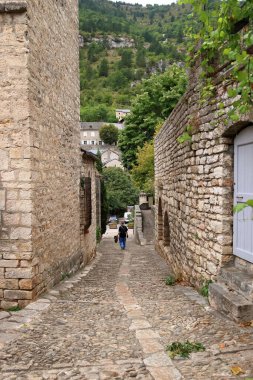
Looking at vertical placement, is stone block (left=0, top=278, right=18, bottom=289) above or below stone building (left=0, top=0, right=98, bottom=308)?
below

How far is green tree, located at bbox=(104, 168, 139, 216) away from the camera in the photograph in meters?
40.9

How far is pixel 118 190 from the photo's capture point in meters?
41.6

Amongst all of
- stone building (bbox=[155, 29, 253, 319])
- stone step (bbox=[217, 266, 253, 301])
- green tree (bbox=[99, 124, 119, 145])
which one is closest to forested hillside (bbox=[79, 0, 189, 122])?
green tree (bbox=[99, 124, 119, 145])

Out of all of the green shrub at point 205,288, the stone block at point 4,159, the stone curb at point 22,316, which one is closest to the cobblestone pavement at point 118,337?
the stone curb at point 22,316

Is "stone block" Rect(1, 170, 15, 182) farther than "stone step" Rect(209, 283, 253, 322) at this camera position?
Yes

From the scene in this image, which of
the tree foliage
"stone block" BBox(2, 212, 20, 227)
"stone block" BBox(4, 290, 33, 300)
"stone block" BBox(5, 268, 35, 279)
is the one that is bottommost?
"stone block" BBox(4, 290, 33, 300)

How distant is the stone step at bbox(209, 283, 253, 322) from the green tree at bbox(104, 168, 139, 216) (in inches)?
1421

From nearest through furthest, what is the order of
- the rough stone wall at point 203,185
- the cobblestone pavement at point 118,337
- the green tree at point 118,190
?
the cobblestone pavement at point 118,337 < the rough stone wall at point 203,185 < the green tree at point 118,190

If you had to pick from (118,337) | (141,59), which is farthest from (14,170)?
(141,59)

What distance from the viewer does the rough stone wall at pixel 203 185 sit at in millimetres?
4969

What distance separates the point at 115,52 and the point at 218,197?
140 meters

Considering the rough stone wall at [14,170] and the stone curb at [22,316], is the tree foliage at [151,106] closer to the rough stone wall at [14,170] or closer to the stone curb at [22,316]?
the rough stone wall at [14,170]

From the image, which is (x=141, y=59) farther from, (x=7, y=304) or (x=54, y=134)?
(x=7, y=304)

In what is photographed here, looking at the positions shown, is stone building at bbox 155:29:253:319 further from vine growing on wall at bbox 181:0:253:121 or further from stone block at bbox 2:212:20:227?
stone block at bbox 2:212:20:227
